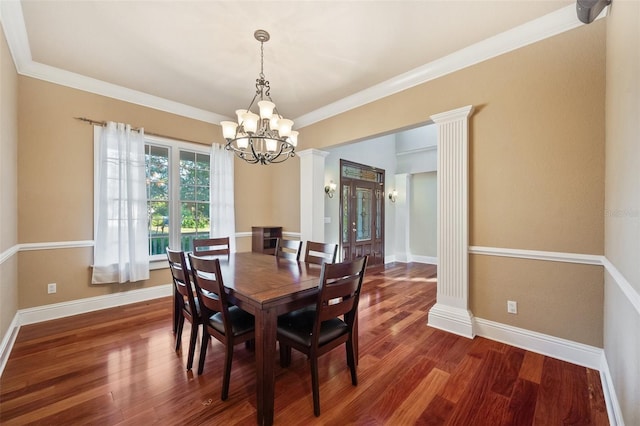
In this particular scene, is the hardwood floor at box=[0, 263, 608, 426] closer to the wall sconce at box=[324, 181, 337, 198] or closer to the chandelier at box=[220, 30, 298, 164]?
the chandelier at box=[220, 30, 298, 164]

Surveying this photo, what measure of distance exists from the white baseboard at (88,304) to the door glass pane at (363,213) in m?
3.79

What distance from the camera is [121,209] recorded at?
3.32 metres

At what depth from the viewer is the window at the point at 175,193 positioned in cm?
376

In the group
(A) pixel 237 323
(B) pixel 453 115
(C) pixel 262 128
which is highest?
(B) pixel 453 115

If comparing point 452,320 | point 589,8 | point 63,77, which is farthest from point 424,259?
point 63,77

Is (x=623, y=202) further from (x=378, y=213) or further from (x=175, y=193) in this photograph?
(x=378, y=213)

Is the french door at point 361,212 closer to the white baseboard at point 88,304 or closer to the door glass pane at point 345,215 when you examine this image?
the door glass pane at point 345,215

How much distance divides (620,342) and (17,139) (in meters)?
5.35

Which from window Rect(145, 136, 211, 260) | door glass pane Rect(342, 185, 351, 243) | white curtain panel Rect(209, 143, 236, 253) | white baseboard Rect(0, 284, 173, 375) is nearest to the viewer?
white baseboard Rect(0, 284, 173, 375)

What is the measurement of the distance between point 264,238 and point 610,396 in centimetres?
412

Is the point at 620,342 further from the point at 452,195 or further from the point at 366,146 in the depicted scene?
the point at 366,146

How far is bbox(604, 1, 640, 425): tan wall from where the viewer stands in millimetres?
1191

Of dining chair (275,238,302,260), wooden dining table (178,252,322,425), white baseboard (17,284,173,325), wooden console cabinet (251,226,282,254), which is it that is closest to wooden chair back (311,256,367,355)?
wooden dining table (178,252,322,425)

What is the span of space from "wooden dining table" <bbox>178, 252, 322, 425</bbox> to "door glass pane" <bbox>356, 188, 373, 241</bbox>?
12.1 ft
